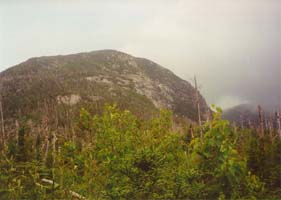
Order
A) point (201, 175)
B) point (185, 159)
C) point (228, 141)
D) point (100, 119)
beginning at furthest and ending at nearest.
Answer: point (100, 119)
point (185, 159)
point (201, 175)
point (228, 141)

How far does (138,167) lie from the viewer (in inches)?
355

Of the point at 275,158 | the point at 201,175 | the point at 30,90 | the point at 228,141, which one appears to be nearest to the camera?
the point at 228,141

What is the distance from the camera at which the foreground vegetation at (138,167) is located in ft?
25.6

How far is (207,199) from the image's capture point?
27.1 ft

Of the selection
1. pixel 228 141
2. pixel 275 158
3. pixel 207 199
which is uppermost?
pixel 228 141

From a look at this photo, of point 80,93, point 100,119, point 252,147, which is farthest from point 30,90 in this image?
point 100,119

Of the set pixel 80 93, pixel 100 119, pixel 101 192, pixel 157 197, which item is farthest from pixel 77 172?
pixel 80 93

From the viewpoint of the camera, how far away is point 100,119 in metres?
9.88

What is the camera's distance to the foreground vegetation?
781cm

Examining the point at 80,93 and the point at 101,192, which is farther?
the point at 80,93

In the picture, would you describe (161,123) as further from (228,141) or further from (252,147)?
(252,147)

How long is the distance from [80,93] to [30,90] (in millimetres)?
21439

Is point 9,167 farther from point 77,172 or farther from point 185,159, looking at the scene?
point 185,159

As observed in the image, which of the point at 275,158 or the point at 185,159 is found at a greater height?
the point at 185,159
